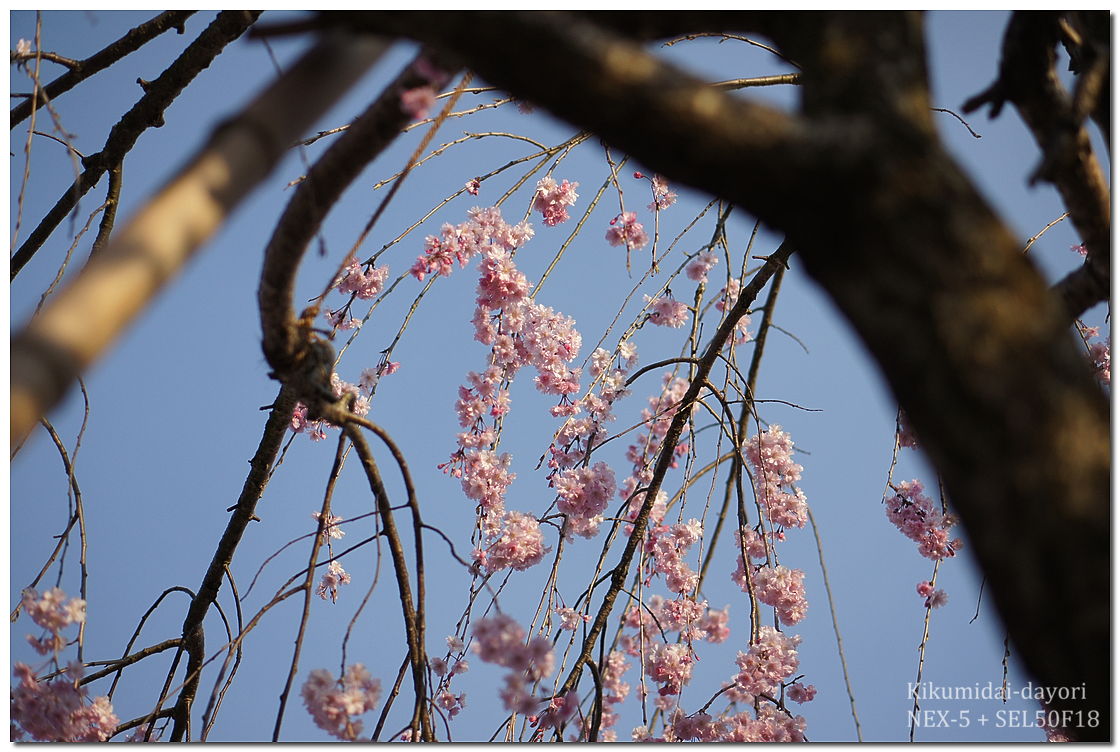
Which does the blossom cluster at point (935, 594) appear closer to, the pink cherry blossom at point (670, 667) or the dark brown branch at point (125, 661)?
the pink cherry blossom at point (670, 667)

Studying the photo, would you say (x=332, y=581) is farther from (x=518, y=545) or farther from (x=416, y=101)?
(x=416, y=101)

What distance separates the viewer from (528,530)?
2223 millimetres

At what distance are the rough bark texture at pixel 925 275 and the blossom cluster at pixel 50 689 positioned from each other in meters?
1.45

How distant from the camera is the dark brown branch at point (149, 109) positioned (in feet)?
5.37

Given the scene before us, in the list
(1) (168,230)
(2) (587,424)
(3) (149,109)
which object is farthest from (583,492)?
(1) (168,230)

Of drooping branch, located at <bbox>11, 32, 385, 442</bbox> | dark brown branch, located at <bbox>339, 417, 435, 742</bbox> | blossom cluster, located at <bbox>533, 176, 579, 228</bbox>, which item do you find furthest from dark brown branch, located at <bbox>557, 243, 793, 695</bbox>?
drooping branch, located at <bbox>11, 32, 385, 442</bbox>

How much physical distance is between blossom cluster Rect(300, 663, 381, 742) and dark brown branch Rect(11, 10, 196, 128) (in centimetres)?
139

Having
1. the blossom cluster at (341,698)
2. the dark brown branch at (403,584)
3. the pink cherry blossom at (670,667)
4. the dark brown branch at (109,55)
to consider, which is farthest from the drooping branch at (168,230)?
the pink cherry blossom at (670,667)

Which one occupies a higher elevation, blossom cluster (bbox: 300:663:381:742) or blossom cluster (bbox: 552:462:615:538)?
blossom cluster (bbox: 552:462:615:538)

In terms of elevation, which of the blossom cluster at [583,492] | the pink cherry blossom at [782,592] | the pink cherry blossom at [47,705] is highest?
the blossom cluster at [583,492]

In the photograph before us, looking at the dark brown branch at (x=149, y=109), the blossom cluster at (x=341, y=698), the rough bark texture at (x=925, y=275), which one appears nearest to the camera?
the rough bark texture at (x=925, y=275)

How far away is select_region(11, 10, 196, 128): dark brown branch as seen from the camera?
5.44 feet

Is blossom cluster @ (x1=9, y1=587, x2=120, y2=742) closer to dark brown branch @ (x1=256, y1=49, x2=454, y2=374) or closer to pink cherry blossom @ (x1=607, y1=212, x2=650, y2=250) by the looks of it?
dark brown branch @ (x1=256, y1=49, x2=454, y2=374)

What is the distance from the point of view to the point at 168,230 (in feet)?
2.13
